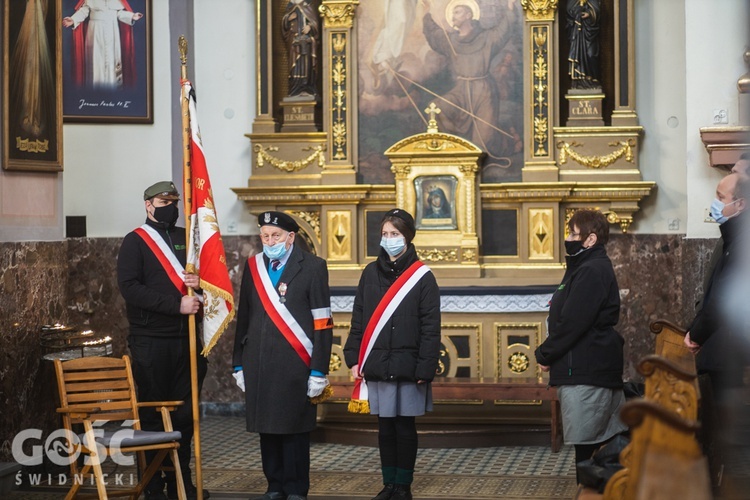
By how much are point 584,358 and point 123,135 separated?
18.4 feet

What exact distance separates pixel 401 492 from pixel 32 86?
3646mm

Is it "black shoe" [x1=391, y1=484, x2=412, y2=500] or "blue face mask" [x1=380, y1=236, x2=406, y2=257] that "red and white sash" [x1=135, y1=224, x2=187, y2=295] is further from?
"black shoe" [x1=391, y1=484, x2=412, y2=500]

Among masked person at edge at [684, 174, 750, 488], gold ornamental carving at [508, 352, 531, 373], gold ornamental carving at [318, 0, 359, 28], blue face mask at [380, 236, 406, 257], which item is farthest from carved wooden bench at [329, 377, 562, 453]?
gold ornamental carving at [318, 0, 359, 28]

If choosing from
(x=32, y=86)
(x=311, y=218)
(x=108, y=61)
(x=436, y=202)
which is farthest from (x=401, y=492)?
(x=108, y=61)

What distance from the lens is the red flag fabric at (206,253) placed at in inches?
259

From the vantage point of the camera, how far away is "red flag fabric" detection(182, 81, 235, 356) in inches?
259

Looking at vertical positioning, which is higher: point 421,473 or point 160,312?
point 160,312

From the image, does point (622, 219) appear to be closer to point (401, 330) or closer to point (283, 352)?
point (401, 330)

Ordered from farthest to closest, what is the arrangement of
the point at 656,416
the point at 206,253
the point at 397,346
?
the point at 206,253, the point at 397,346, the point at 656,416

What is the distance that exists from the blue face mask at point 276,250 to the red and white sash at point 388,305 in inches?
24.2

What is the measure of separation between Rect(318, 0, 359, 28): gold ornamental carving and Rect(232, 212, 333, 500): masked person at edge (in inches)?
161

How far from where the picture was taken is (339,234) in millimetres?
10094

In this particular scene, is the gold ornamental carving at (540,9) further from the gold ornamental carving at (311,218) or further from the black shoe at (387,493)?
the black shoe at (387,493)

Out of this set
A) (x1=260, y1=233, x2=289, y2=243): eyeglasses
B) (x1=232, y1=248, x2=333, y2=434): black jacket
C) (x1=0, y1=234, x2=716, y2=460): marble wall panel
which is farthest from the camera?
(x1=0, y1=234, x2=716, y2=460): marble wall panel
